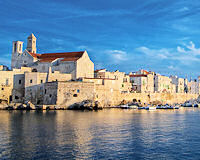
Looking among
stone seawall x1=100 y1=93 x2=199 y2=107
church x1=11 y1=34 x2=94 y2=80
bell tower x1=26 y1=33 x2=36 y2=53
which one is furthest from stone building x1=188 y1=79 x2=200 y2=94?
bell tower x1=26 y1=33 x2=36 y2=53

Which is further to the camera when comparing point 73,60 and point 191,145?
point 73,60

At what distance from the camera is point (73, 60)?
50219 millimetres

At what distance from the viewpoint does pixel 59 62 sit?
51.3m

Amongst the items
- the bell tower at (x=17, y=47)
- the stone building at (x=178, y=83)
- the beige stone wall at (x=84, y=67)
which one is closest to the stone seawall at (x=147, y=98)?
the beige stone wall at (x=84, y=67)

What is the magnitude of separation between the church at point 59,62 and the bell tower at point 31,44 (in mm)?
5311

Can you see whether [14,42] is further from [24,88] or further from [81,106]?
[81,106]

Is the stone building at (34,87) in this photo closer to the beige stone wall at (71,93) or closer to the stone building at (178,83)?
the beige stone wall at (71,93)

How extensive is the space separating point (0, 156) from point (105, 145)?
602cm

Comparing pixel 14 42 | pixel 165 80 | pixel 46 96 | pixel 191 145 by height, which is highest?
pixel 14 42

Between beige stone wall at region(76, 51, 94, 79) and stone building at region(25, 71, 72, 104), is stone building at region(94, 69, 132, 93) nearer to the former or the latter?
beige stone wall at region(76, 51, 94, 79)

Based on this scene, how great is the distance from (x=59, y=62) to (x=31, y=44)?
1619 centimetres

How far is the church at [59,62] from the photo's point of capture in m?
50.1

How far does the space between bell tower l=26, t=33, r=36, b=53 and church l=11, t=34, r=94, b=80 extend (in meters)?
5.31

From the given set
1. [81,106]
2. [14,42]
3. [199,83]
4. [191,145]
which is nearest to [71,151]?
[191,145]
